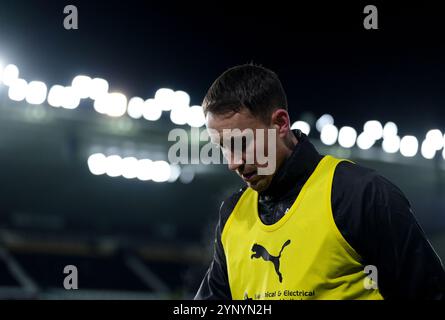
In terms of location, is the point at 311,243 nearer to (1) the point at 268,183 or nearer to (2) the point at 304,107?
(1) the point at 268,183

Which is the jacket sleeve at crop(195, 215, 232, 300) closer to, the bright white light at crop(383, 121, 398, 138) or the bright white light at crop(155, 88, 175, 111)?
the bright white light at crop(155, 88, 175, 111)

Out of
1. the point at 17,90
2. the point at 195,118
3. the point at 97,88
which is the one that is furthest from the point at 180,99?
the point at 17,90

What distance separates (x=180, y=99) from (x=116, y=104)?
145 centimetres

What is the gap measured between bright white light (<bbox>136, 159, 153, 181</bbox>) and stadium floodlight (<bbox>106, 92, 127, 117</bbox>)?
197 centimetres

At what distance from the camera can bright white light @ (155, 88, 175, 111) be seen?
13055 mm

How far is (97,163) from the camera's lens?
1394cm

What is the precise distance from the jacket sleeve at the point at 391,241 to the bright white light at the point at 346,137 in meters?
13.1

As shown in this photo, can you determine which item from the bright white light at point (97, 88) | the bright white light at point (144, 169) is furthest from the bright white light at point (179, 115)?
the bright white light at point (144, 169)

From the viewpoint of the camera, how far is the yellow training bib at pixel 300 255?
1611mm

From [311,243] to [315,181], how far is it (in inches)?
7.8

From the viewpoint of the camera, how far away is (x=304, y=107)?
1541 centimetres

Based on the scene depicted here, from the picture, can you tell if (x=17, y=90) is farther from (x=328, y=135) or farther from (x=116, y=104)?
(x=328, y=135)

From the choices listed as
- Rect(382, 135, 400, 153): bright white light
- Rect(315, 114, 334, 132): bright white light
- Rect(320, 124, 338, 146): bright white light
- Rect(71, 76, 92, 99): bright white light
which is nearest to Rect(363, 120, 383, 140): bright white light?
Rect(382, 135, 400, 153): bright white light

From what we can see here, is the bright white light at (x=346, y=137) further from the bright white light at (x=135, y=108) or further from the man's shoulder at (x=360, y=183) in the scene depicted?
the man's shoulder at (x=360, y=183)
